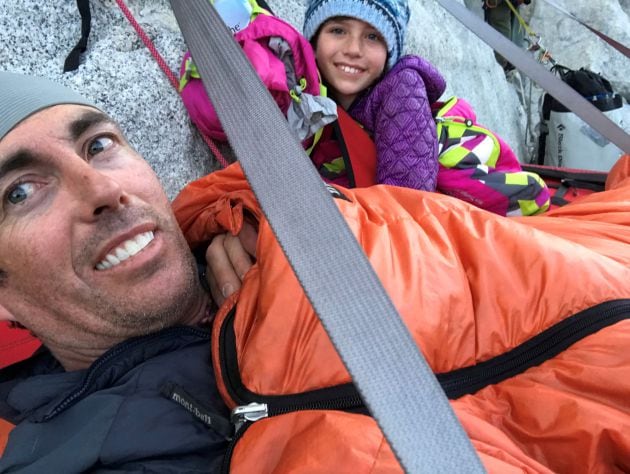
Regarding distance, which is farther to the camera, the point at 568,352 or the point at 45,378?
the point at 45,378

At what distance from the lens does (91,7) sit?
204cm

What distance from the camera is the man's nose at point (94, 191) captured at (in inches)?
43.0

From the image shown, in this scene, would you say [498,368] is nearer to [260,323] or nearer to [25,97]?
[260,323]

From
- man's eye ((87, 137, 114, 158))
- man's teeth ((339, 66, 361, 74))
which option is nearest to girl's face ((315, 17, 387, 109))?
man's teeth ((339, 66, 361, 74))

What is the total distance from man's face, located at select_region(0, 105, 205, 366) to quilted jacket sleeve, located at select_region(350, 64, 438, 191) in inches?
43.7

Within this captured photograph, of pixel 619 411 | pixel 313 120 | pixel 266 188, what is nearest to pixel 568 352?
pixel 619 411

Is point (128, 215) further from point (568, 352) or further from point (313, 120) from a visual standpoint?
point (313, 120)

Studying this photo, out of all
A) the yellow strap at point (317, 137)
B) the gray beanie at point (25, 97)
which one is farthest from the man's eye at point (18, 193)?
the yellow strap at point (317, 137)

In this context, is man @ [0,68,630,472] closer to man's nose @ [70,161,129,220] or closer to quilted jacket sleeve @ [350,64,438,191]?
man's nose @ [70,161,129,220]

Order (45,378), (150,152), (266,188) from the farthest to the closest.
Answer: (150,152) → (45,378) → (266,188)

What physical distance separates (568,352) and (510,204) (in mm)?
1505

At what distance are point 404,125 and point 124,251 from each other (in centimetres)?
132

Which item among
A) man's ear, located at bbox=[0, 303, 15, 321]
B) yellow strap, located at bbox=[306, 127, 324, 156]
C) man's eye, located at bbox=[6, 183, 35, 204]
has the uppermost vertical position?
man's eye, located at bbox=[6, 183, 35, 204]

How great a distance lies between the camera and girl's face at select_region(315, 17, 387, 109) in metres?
2.21
